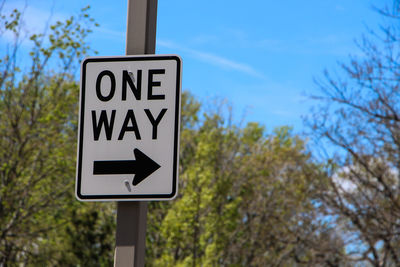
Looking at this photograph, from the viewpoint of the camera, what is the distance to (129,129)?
12.1 ft

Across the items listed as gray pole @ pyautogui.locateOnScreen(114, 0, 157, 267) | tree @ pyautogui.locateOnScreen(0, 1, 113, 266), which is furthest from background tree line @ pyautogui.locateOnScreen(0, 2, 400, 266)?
gray pole @ pyautogui.locateOnScreen(114, 0, 157, 267)

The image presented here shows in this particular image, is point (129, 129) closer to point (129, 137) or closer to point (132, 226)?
point (129, 137)

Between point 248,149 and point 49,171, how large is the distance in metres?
12.3

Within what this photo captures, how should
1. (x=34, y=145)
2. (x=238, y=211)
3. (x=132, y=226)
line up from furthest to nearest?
(x=238, y=211)
(x=34, y=145)
(x=132, y=226)

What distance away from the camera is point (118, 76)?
149 inches

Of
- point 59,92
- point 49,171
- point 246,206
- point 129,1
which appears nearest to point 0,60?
point 59,92

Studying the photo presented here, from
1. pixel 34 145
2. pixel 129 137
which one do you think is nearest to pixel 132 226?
pixel 129 137

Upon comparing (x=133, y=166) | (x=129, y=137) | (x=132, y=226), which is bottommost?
(x=132, y=226)

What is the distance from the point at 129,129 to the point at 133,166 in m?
0.22

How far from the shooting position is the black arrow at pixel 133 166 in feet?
11.8

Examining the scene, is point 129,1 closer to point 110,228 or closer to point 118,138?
point 118,138

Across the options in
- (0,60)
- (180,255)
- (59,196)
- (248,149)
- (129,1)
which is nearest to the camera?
(129,1)

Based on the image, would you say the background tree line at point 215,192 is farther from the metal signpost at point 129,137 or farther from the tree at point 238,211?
the metal signpost at point 129,137

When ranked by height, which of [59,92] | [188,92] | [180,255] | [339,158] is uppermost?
[188,92]
